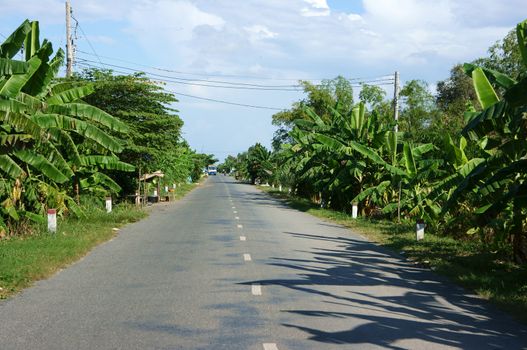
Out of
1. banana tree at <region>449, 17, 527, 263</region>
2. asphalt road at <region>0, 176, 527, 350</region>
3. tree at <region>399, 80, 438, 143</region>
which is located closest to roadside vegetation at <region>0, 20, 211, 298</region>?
asphalt road at <region>0, 176, 527, 350</region>

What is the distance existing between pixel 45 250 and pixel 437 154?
54.4ft

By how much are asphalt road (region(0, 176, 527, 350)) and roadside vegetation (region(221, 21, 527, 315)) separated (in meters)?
1.45

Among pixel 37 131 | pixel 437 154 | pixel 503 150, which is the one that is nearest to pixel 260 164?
pixel 437 154

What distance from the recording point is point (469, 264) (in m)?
12.9

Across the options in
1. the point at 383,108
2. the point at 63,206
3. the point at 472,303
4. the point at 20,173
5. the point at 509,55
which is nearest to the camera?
the point at 472,303

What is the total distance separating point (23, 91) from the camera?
53.7ft

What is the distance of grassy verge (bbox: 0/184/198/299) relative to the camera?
1022cm

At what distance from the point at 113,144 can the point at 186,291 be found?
28.1ft

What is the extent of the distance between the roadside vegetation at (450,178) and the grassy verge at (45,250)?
7.80 m

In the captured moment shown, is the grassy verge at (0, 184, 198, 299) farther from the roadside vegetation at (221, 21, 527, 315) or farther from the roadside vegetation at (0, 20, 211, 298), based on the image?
the roadside vegetation at (221, 21, 527, 315)

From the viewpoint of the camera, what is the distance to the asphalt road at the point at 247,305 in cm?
673

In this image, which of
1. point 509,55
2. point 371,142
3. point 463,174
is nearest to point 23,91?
point 463,174

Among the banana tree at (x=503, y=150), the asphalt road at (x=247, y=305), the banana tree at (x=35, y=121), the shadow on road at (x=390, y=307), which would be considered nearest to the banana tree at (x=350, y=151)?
the banana tree at (x=503, y=150)

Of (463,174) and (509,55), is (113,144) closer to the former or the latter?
(463,174)
